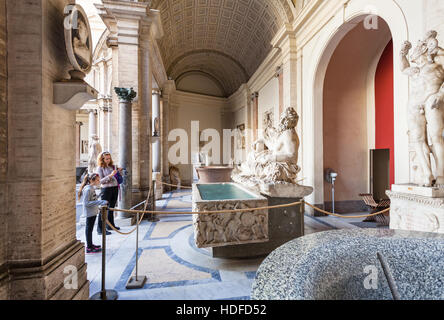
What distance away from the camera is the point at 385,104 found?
20.0 ft

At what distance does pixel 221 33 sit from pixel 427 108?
11141 millimetres

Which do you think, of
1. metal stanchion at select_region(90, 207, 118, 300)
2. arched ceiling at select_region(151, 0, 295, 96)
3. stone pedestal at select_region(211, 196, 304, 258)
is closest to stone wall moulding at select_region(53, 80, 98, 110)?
metal stanchion at select_region(90, 207, 118, 300)

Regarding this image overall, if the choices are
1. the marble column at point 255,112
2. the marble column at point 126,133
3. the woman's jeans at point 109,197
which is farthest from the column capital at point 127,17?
the marble column at point 255,112

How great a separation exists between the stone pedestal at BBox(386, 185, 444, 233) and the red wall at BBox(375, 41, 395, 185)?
3454 mm

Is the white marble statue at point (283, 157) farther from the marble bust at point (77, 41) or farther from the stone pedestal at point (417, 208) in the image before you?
the marble bust at point (77, 41)

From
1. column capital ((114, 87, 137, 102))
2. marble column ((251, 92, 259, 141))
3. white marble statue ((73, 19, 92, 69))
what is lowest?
white marble statue ((73, 19, 92, 69))

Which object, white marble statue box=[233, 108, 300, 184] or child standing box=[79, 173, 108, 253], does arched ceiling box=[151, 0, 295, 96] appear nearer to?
white marble statue box=[233, 108, 300, 184]

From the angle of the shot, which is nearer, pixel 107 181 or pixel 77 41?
pixel 77 41

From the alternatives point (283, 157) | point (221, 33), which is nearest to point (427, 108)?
point (283, 157)

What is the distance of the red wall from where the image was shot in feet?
19.4

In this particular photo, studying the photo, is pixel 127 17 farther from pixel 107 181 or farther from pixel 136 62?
pixel 107 181

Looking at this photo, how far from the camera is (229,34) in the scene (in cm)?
1162

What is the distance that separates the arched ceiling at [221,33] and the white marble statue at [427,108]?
5.59 meters

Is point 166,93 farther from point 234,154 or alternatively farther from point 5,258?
point 5,258
